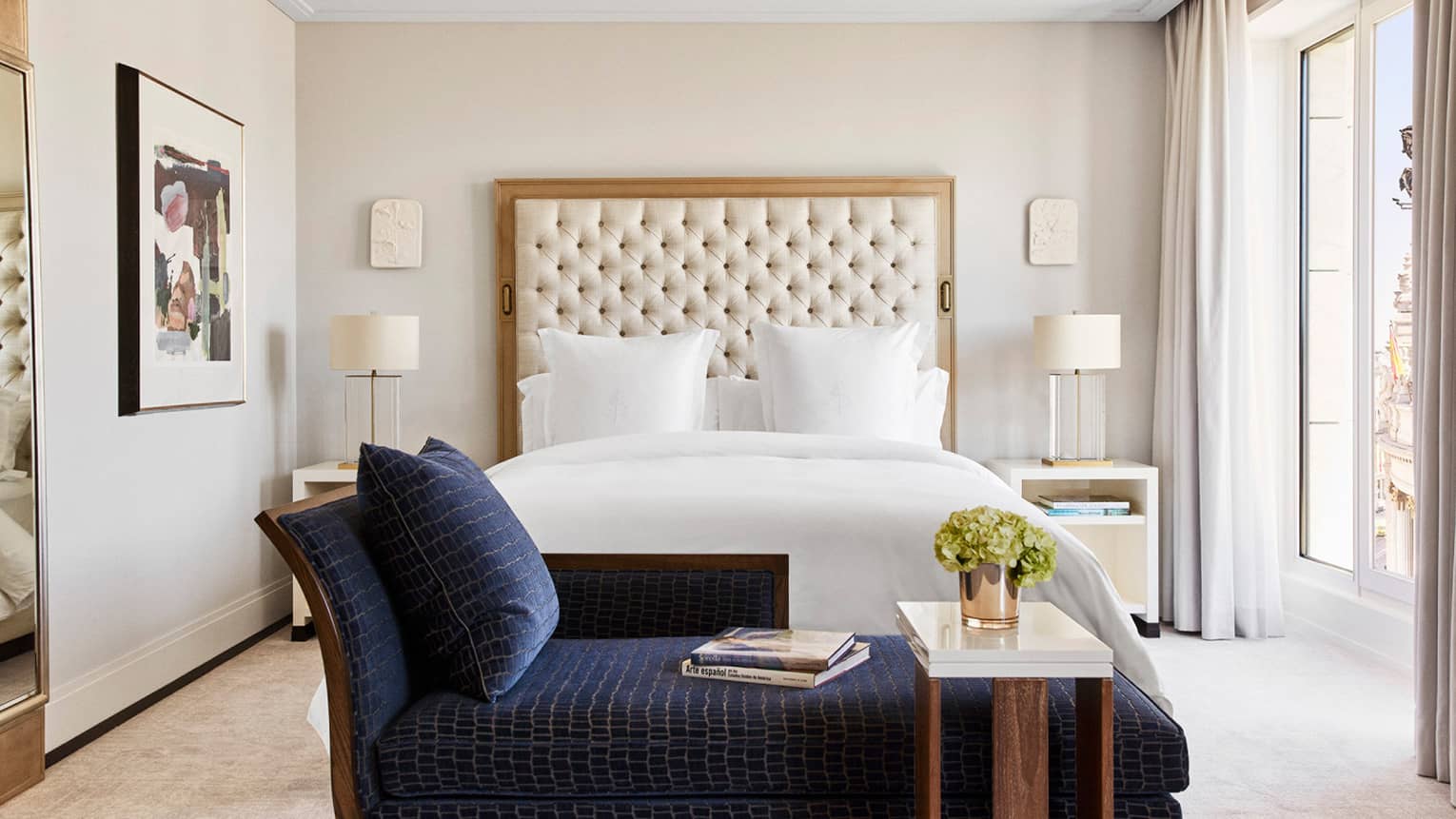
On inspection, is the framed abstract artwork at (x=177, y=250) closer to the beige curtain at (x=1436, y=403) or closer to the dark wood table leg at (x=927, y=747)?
the dark wood table leg at (x=927, y=747)

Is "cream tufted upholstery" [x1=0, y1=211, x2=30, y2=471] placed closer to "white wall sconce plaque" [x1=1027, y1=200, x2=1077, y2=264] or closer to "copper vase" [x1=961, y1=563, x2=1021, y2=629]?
"copper vase" [x1=961, y1=563, x2=1021, y2=629]

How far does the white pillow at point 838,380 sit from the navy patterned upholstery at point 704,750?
7.18 feet

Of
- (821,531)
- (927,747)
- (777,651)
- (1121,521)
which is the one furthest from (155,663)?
(1121,521)

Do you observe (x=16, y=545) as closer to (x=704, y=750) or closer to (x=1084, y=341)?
(x=704, y=750)

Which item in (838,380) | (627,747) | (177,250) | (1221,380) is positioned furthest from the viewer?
(1221,380)

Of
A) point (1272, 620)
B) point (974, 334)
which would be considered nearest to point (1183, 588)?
point (1272, 620)

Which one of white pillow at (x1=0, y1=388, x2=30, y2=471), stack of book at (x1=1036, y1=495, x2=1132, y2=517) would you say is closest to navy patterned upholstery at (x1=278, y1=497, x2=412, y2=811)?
white pillow at (x1=0, y1=388, x2=30, y2=471)

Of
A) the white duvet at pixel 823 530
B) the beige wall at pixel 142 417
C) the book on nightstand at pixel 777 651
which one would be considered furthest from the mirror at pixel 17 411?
the book on nightstand at pixel 777 651

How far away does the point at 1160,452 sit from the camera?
443 centimetres

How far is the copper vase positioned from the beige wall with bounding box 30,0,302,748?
2.35 m

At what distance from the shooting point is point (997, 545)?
1.78 metres

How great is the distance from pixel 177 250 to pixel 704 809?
2.80 meters

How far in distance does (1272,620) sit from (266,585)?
12.6ft

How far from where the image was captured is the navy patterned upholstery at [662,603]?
95.7 inches
